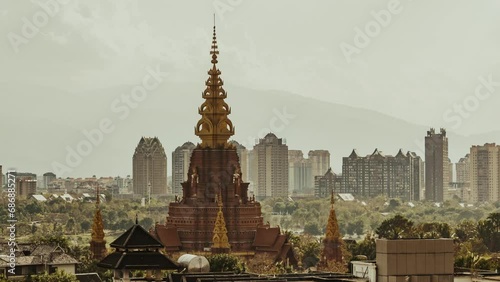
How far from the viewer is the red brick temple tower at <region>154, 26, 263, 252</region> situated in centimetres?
13650

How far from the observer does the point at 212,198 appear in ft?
454

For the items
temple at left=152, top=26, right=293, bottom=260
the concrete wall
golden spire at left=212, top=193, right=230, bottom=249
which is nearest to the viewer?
the concrete wall

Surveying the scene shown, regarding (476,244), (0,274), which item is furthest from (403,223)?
(0,274)

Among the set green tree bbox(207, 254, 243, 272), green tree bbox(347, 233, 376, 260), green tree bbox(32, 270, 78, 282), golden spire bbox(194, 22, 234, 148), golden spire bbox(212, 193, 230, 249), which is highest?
golden spire bbox(194, 22, 234, 148)

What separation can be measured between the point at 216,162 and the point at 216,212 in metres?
4.05

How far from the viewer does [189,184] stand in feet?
459

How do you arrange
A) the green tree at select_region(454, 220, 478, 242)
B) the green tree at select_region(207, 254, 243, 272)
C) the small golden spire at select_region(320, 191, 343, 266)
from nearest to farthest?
the green tree at select_region(207, 254, 243, 272)
the small golden spire at select_region(320, 191, 343, 266)
the green tree at select_region(454, 220, 478, 242)

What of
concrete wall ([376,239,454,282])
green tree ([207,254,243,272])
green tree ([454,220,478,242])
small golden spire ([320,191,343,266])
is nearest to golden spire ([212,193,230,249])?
small golden spire ([320,191,343,266])

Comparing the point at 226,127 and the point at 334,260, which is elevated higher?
the point at 226,127

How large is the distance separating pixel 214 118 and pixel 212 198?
19.8ft

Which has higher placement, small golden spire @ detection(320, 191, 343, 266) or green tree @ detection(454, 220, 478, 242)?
green tree @ detection(454, 220, 478, 242)

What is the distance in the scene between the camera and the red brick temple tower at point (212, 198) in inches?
5374

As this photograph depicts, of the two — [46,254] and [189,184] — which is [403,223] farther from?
[46,254]

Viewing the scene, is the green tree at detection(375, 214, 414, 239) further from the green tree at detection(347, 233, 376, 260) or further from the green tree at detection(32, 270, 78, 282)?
the green tree at detection(32, 270, 78, 282)
